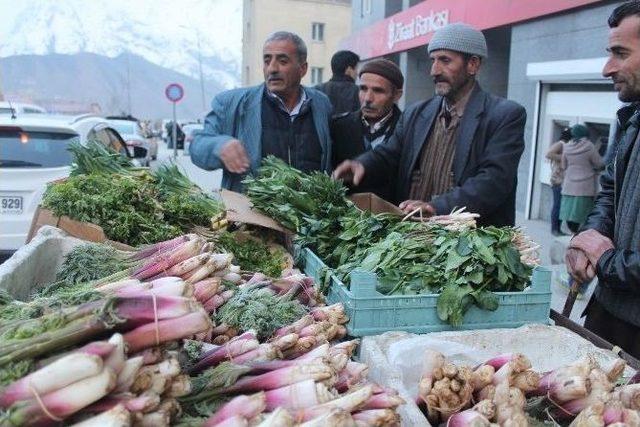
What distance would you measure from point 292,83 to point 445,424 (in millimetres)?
3005

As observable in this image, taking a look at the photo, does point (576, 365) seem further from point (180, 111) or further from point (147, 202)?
point (180, 111)

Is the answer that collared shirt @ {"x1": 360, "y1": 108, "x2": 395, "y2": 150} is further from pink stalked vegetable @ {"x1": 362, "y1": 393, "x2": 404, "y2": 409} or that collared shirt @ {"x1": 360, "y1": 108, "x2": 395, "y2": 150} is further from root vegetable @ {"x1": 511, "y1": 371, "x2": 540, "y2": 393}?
pink stalked vegetable @ {"x1": 362, "y1": 393, "x2": 404, "y2": 409}

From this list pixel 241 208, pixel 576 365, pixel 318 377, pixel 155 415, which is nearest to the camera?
pixel 155 415

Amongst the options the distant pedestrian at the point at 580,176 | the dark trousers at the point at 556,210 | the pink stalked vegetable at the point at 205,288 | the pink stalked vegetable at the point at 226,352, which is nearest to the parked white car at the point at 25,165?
the pink stalked vegetable at the point at 205,288

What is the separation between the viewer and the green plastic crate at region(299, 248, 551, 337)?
2.45 metres

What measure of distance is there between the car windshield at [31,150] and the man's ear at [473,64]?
15.7 ft

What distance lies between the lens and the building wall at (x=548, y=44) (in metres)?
9.64

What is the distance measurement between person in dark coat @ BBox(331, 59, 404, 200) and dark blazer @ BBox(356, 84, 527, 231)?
1.82ft

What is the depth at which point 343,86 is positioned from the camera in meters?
6.00

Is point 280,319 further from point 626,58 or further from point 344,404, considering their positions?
point 626,58

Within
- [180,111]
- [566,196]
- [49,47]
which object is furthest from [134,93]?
[566,196]

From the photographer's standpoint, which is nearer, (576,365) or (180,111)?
(576,365)

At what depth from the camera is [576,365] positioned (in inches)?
79.2

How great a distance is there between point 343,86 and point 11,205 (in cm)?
389
